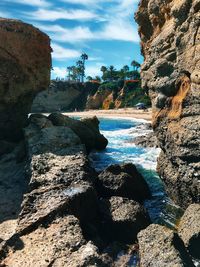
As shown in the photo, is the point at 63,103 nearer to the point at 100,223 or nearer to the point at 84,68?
the point at 84,68

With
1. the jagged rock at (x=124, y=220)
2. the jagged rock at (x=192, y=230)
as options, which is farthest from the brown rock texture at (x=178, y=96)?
the jagged rock at (x=124, y=220)

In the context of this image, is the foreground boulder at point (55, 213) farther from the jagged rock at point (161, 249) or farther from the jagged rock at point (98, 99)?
the jagged rock at point (98, 99)

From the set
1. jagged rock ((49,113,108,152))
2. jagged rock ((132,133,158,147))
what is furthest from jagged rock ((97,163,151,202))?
jagged rock ((132,133,158,147))

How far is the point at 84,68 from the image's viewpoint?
158750mm

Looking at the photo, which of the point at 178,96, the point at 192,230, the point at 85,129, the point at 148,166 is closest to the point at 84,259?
the point at 192,230

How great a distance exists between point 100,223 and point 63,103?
351 ft

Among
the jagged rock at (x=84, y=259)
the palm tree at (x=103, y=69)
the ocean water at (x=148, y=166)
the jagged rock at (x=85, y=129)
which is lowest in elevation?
the ocean water at (x=148, y=166)

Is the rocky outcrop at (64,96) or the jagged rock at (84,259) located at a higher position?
the rocky outcrop at (64,96)

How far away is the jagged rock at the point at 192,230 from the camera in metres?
12.6

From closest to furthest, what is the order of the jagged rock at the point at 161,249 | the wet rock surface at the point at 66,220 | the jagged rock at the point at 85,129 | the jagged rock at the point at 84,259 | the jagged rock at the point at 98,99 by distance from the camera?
the jagged rock at the point at 84,259 → the jagged rock at the point at 161,249 → the wet rock surface at the point at 66,220 → the jagged rock at the point at 85,129 → the jagged rock at the point at 98,99

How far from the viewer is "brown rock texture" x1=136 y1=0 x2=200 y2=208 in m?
16.0

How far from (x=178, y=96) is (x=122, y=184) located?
18.1 feet

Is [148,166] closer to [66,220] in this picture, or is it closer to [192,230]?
[192,230]

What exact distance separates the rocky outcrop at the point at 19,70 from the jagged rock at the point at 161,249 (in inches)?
657
